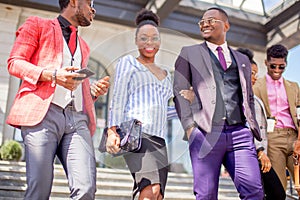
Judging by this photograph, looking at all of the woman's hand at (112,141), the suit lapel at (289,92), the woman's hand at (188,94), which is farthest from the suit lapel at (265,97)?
the woman's hand at (112,141)

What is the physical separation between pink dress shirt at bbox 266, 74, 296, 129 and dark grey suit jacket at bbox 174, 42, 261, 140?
2.63ft

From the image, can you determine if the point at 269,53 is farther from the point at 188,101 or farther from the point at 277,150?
the point at 188,101

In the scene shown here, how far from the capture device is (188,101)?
1.96 meters

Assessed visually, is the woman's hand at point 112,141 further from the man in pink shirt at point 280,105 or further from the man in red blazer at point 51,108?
the man in pink shirt at point 280,105

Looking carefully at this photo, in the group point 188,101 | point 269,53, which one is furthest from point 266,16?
point 188,101

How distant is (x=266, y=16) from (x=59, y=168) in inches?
206

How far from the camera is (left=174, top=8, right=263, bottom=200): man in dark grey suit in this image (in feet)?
6.05

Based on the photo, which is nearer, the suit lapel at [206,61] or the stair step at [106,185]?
the suit lapel at [206,61]

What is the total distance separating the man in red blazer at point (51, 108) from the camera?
1562 mm

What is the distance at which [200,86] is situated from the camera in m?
1.98

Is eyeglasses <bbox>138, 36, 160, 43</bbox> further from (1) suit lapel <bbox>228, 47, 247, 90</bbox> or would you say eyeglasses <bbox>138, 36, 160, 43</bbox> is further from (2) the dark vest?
(1) suit lapel <bbox>228, 47, 247, 90</bbox>

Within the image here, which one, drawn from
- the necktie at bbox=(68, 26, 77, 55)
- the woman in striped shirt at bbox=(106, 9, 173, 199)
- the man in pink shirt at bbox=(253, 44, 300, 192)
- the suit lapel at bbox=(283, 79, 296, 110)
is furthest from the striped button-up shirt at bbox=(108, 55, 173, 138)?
the suit lapel at bbox=(283, 79, 296, 110)

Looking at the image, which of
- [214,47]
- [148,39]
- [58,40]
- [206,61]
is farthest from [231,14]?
[58,40]

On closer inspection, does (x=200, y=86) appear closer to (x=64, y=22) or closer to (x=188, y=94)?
(x=188, y=94)
